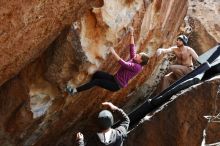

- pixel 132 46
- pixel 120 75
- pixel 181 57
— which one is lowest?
pixel 181 57

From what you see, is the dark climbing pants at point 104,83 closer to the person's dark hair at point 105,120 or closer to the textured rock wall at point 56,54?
the textured rock wall at point 56,54

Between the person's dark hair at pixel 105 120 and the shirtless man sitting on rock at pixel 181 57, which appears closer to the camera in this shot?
the person's dark hair at pixel 105 120

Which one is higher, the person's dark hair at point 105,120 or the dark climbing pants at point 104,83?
the person's dark hair at point 105,120

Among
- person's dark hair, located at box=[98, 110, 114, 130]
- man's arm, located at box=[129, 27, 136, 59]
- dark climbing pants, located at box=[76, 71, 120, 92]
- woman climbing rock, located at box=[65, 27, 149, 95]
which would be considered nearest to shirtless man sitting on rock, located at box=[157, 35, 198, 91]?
man's arm, located at box=[129, 27, 136, 59]

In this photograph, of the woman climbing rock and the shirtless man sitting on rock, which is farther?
the shirtless man sitting on rock

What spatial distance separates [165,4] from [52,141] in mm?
4386

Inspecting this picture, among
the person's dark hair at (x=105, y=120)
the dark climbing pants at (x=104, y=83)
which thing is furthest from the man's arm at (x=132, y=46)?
the person's dark hair at (x=105, y=120)

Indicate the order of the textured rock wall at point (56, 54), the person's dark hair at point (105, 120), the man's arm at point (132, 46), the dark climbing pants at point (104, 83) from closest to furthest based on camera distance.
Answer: the person's dark hair at point (105, 120)
the textured rock wall at point (56, 54)
the man's arm at point (132, 46)
the dark climbing pants at point (104, 83)

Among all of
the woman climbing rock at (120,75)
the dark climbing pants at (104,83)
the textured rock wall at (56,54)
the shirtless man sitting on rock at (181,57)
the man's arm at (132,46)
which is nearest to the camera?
the textured rock wall at (56,54)

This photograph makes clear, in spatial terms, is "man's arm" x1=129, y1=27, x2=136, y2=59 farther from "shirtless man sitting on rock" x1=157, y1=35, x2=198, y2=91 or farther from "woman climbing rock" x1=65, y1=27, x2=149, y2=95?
"shirtless man sitting on rock" x1=157, y1=35, x2=198, y2=91

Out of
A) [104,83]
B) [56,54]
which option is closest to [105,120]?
[104,83]

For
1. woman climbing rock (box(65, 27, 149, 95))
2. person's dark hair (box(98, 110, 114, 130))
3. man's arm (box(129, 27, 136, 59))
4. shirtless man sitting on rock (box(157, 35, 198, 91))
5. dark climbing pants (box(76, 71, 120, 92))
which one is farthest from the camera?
shirtless man sitting on rock (box(157, 35, 198, 91))

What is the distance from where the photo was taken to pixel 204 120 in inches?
334

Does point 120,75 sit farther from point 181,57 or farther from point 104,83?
point 181,57
